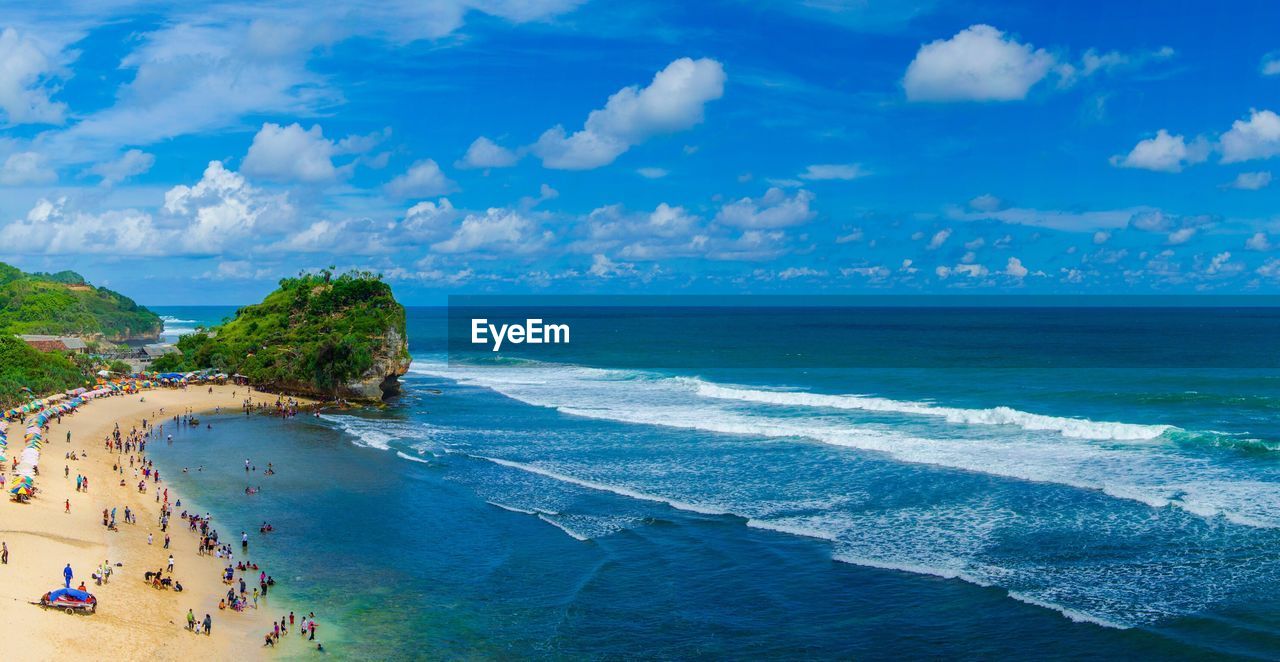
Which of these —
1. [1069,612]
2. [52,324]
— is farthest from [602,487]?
[52,324]

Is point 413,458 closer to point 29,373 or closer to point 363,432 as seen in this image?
point 363,432

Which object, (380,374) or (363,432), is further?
(380,374)

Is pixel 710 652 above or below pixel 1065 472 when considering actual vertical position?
below

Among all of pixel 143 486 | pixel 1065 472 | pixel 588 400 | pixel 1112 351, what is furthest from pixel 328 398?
pixel 1112 351

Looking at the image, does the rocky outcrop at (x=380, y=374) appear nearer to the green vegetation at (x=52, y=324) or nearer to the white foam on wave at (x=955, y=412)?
the green vegetation at (x=52, y=324)

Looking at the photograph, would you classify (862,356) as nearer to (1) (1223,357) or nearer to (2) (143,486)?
(1) (1223,357)
